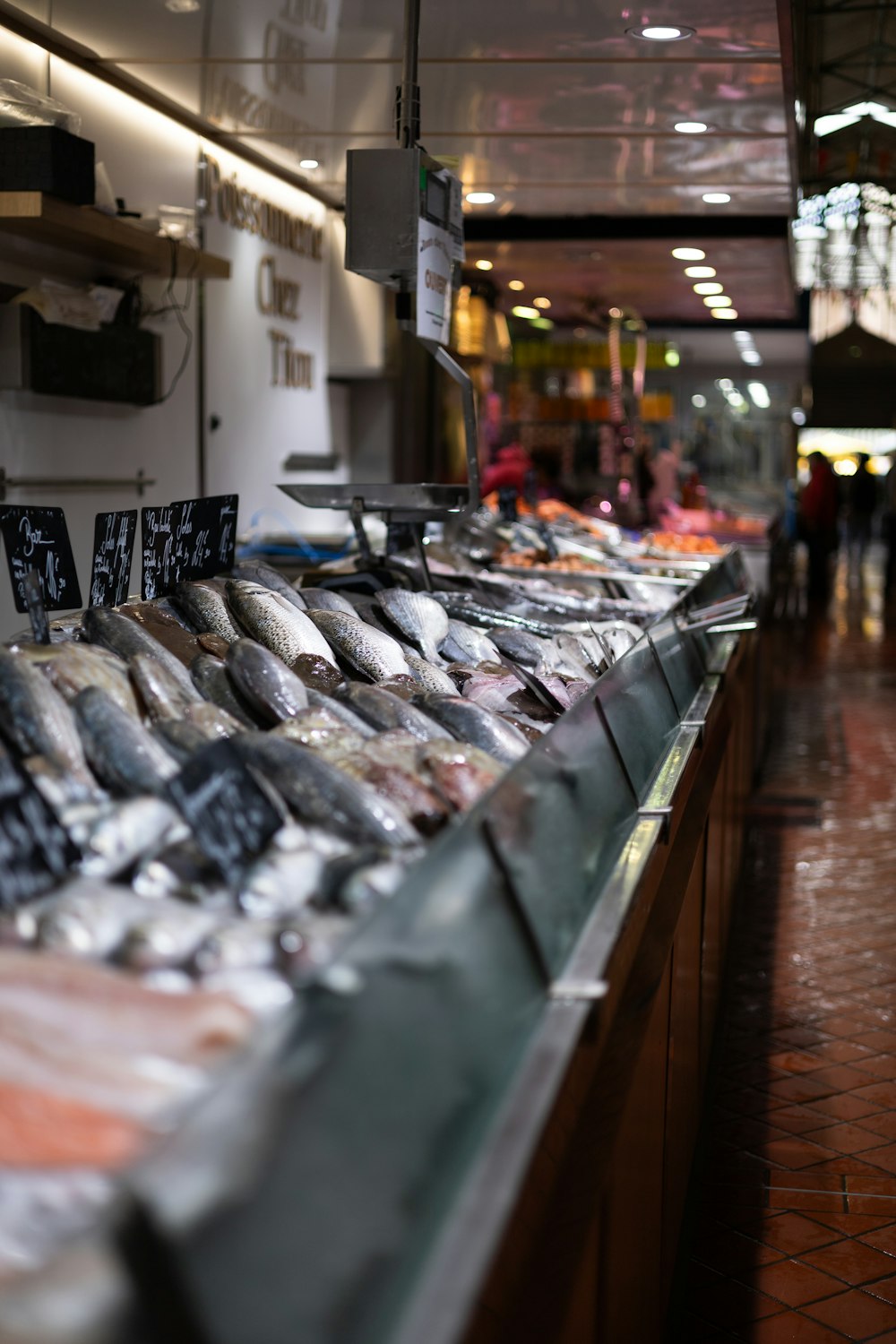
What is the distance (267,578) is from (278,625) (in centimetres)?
43

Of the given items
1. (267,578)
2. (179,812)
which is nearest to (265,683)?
(179,812)

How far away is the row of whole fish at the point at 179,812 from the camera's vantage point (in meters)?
1.02

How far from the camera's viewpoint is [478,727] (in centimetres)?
212

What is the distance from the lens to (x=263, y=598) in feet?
8.56

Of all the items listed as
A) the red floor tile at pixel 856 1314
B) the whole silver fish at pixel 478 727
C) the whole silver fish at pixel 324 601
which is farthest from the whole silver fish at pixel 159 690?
the red floor tile at pixel 856 1314

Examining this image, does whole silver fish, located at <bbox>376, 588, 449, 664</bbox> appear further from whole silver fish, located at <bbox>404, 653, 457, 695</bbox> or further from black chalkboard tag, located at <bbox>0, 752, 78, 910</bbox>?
black chalkboard tag, located at <bbox>0, 752, 78, 910</bbox>

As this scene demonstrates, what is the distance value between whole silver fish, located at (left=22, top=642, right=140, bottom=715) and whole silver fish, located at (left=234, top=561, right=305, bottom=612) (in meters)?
0.79

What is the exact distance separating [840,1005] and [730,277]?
676 cm

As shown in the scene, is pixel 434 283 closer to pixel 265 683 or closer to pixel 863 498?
pixel 265 683

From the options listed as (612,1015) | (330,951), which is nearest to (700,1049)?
(612,1015)

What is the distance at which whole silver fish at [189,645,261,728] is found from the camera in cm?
212

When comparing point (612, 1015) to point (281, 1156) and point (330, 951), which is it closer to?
point (330, 951)

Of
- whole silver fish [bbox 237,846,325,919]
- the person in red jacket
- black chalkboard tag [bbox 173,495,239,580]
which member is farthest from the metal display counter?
the person in red jacket

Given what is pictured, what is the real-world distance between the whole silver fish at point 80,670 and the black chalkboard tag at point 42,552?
0.87 feet
